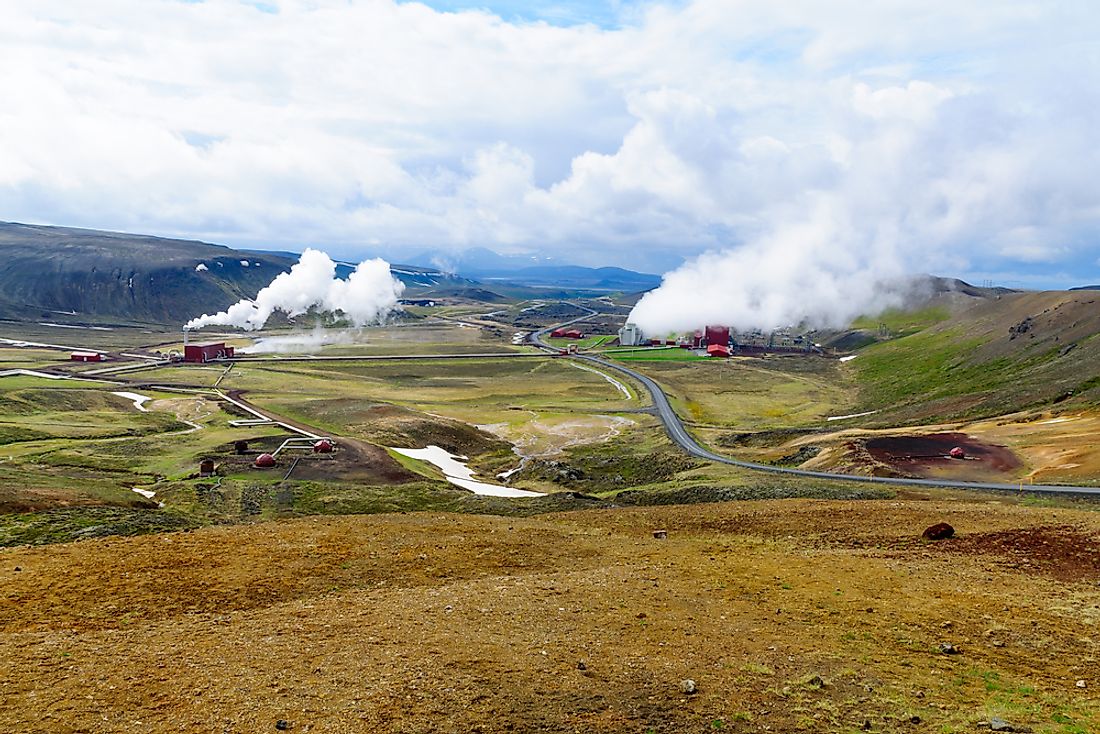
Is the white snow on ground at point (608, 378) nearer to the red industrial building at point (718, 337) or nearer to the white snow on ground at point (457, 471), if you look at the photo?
the red industrial building at point (718, 337)

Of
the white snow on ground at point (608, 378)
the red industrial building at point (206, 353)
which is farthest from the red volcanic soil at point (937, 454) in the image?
the red industrial building at point (206, 353)

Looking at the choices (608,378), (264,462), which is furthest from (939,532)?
(608,378)

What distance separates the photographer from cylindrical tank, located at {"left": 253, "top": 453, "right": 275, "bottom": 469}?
61.2m

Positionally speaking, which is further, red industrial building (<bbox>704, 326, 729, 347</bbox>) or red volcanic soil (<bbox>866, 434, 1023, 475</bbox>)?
red industrial building (<bbox>704, 326, 729, 347</bbox>)

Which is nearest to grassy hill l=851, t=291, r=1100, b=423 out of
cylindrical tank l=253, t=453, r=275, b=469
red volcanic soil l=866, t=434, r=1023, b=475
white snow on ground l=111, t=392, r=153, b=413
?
red volcanic soil l=866, t=434, r=1023, b=475

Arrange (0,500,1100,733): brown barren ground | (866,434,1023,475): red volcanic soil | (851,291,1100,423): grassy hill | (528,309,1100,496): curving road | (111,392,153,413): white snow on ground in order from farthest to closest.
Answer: (111,392,153,413): white snow on ground
(851,291,1100,423): grassy hill
(866,434,1023,475): red volcanic soil
(528,309,1100,496): curving road
(0,500,1100,733): brown barren ground

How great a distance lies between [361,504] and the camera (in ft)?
162

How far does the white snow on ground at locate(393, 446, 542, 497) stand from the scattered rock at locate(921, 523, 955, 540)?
32148mm

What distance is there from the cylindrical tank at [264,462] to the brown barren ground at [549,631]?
28.7 m

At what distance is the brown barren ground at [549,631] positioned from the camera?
15.7 meters

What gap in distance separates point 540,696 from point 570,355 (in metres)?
178

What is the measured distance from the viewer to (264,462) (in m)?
61.5

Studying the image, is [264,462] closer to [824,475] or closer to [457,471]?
[457,471]

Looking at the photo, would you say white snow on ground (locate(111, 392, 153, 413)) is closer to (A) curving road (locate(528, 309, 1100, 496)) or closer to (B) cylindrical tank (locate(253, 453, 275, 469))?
(B) cylindrical tank (locate(253, 453, 275, 469))
